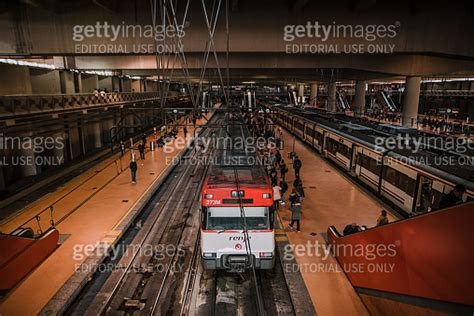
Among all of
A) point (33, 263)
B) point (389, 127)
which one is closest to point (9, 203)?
point (33, 263)

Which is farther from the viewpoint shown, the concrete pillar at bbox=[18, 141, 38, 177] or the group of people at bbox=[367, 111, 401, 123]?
the group of people at bbox=[367, 111, 401, 123]

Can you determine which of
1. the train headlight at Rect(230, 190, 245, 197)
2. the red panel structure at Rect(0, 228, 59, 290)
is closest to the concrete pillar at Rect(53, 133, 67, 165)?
the red panel structure at Rect(0, 228, 59, 290)

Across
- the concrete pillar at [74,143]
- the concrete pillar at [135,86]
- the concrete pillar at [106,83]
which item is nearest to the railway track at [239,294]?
the concrete pillar at [74,143]

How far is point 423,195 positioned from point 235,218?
6966 millimetres

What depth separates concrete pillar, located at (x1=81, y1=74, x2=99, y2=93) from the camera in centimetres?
3009

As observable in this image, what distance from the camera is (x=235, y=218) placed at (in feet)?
25.8

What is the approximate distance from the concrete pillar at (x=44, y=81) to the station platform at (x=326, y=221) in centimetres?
1777

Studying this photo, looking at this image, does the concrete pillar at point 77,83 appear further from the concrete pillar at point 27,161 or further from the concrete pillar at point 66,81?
the concrete pillar at point 27,161

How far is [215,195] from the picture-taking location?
305 inches

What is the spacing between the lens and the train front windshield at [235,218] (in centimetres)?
781

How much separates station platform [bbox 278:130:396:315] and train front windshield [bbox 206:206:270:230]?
1989mm

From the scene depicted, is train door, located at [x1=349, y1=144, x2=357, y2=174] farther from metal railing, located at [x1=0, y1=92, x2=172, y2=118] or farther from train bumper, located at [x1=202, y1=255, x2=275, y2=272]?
metal railing, located at [x1=0, y1=92, x2=172, y2=118]

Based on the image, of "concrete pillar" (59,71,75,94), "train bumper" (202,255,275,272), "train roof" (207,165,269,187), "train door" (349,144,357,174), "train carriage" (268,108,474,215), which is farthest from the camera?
"concrete pillar" (59,71,75,94)

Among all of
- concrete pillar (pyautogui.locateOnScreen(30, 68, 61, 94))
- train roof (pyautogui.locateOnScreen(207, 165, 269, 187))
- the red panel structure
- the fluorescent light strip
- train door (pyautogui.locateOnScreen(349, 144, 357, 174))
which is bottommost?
the red panel structure
